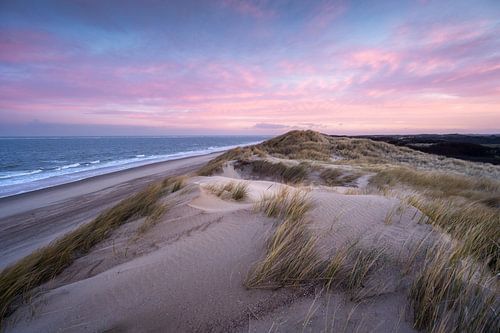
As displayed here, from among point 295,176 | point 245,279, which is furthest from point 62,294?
point 295,176

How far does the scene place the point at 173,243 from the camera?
3186 mm

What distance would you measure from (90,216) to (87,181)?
9.28 metres

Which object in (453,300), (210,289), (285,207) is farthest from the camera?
(285,207)

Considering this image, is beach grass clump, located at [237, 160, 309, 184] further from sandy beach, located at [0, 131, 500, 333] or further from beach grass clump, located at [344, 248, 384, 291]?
beach grass clump, located at [344, 248, 384, 291]

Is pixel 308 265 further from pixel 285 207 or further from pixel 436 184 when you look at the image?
pixel 436 184

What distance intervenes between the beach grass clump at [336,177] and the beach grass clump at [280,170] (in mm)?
942

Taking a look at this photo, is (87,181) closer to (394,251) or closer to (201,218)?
(201,218)

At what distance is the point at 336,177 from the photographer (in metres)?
10.2

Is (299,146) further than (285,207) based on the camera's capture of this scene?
Yes

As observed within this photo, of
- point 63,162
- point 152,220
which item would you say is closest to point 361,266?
point 152,220

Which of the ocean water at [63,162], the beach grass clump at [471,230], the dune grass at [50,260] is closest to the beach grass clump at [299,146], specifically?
the beach grass clump at [471,230]

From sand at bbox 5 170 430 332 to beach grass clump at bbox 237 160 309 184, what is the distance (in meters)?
7.14

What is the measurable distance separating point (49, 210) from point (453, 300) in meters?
13.7

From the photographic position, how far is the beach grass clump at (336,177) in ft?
31.5
